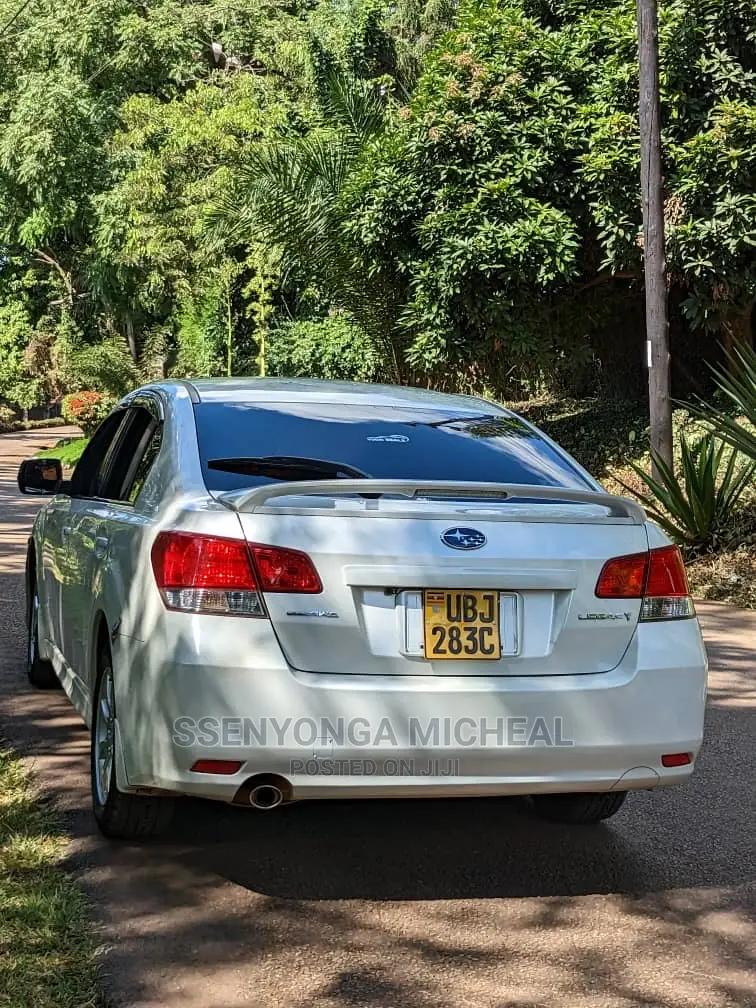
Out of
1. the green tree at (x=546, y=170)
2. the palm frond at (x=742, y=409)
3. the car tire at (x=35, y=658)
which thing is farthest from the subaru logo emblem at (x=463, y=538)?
the green tree at (x=546, y=170)

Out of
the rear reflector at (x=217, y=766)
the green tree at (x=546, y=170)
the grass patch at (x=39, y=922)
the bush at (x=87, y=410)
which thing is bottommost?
the bush at (x=87, y=410)

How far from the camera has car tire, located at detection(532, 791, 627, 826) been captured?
4801mm

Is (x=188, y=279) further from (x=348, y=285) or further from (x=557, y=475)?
(x=557, y=475)

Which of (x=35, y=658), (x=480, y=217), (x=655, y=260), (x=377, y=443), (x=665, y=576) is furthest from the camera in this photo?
(x=480, y=217)

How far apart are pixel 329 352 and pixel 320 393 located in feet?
74.0

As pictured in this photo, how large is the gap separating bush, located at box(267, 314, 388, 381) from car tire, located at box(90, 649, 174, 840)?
67.7 feet

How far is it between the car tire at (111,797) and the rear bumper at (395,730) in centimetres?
35

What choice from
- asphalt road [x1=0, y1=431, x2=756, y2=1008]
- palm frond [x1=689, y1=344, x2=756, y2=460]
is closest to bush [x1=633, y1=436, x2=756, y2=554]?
palm frond [x1=689, y1=344, x2=756, y2=460]

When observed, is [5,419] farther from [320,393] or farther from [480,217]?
[320,393]

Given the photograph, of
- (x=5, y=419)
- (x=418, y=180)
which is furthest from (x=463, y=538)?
(x=5, y=419)

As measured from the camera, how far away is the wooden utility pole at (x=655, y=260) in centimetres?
1321

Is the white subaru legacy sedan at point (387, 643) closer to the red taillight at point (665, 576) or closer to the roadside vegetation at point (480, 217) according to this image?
the red taillight at point (665, 576)

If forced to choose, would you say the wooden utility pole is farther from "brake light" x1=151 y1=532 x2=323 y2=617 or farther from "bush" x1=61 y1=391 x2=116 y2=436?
"bush" x1=61 y1=391 x2=116 y2=436

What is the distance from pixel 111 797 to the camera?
4.33m
